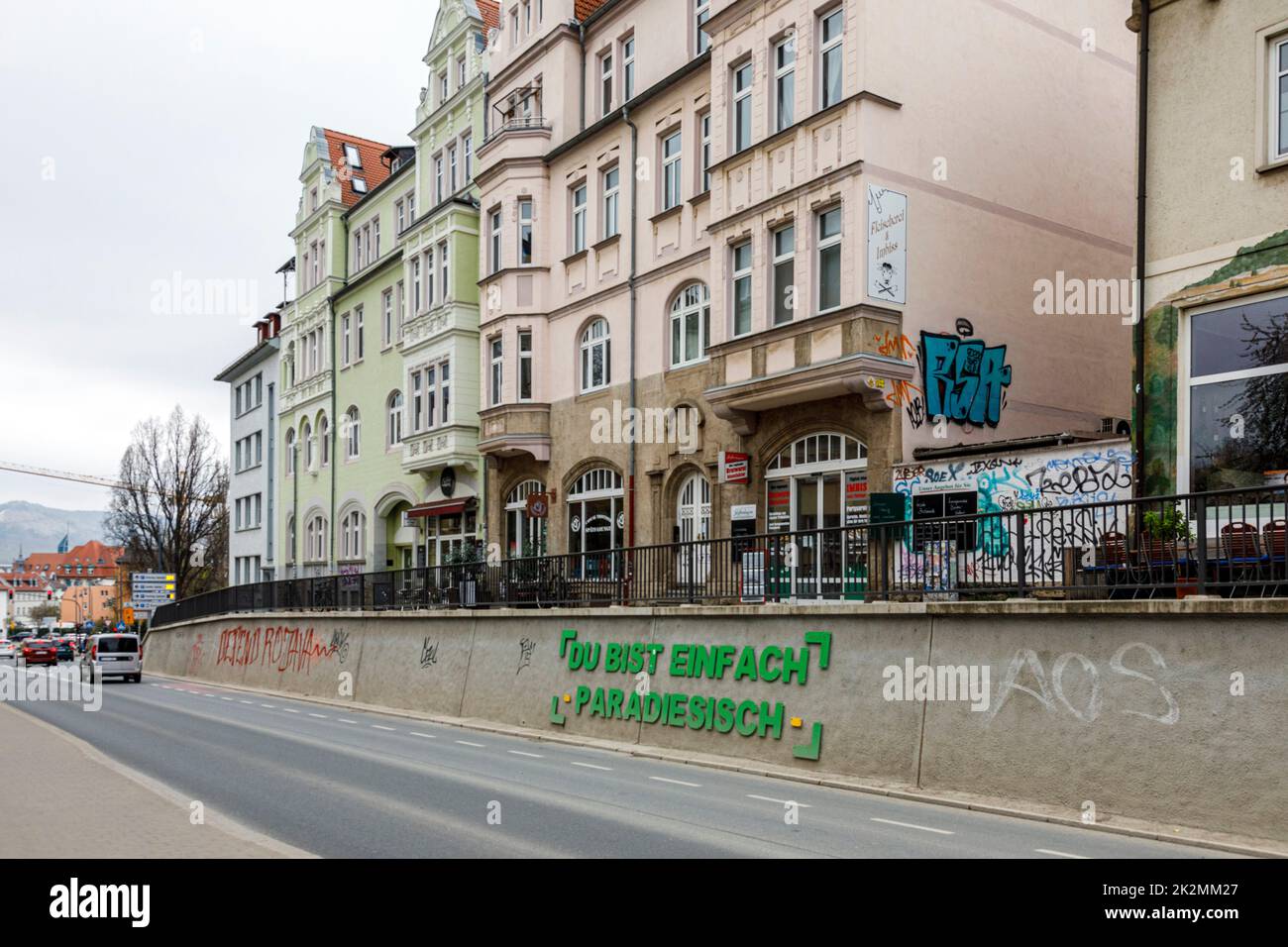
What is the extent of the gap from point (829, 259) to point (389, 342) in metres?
22.8

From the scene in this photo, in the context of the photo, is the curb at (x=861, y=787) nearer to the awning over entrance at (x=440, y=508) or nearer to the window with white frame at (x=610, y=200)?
the awning over entrance at (x=440, y=508)

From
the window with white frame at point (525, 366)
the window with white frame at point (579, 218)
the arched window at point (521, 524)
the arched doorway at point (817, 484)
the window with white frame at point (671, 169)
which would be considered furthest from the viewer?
the window with white frame at point (525, 366)

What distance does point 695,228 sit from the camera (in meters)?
25.7

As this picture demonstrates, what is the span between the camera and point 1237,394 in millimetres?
15016

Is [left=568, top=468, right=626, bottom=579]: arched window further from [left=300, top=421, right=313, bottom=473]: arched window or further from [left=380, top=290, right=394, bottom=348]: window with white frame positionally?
[left=300, top=421, right=313, bottom=473]: arched window

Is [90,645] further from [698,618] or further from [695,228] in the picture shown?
[698,618]

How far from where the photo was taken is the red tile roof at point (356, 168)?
47.4m

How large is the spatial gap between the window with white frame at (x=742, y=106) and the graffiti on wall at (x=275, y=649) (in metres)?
16.4

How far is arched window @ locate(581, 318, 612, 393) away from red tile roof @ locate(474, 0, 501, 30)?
12.8 m

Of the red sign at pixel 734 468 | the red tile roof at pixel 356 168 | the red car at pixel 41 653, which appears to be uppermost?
the red tile roof at pixel 356 168

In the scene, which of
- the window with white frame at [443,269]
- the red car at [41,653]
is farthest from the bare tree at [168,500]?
the window with white frame at [443,269]

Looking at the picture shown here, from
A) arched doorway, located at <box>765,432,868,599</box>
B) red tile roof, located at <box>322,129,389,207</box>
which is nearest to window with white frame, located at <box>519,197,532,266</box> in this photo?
arched doorway, located at <box>765,432,868,599</box>

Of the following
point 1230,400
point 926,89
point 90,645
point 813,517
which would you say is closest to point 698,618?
point 813,517

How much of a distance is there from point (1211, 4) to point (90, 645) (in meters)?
39.8
